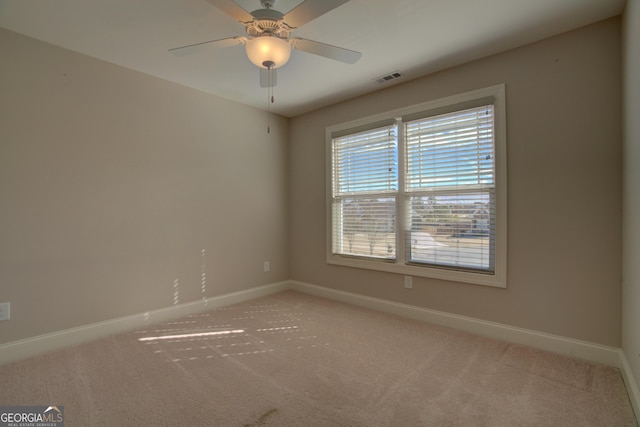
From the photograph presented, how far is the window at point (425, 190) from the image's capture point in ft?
8.87

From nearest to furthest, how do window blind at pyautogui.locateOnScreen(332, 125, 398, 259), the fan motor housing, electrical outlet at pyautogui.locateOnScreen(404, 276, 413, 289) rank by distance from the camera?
the fan motor housing < electrical outlet at pyautogui.locateOnScreen(404, 276, 413, 289) < window blind at pyautogui.locateOnScreen(332, 125, 398, 259)

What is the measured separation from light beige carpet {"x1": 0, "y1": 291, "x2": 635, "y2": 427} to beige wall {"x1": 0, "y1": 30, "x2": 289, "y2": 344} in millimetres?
482

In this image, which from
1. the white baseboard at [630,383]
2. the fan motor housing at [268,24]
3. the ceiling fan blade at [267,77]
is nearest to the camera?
the white baseboard at [630,383]

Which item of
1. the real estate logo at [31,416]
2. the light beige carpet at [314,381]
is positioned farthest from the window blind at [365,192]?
the real estate logo at [31,416]

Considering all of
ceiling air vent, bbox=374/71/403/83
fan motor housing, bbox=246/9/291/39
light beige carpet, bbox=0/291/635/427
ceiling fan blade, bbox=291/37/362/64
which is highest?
ceiling air vent, bbox=374/71/403/83

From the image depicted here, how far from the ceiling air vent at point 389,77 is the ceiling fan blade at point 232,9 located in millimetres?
1701

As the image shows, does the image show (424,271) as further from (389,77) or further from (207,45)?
(207,45)

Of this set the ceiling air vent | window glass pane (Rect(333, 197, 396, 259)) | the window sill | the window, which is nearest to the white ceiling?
the ceiling air vent

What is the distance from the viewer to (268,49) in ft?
6.18

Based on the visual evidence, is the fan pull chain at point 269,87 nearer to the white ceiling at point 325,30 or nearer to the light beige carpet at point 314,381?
the white ceiling at point 325,30

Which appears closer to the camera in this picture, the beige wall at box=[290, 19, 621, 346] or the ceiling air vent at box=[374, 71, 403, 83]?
the beige wall at box=[290, 19, 621, 346]

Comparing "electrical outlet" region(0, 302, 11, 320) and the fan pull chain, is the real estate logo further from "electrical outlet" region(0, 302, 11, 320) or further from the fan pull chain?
the fan pull chain

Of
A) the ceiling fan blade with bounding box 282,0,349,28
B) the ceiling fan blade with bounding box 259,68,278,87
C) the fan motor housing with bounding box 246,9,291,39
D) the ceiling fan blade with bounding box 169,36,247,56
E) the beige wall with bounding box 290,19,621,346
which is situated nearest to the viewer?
the ceiling fan blade with bounding box 282,0,349,28

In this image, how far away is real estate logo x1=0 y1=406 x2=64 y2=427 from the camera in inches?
64.2
